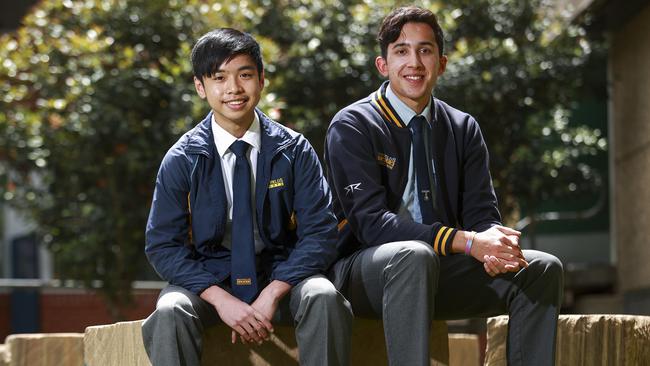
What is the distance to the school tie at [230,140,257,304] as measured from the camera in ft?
12.1

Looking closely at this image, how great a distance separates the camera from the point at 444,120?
13.5 feet

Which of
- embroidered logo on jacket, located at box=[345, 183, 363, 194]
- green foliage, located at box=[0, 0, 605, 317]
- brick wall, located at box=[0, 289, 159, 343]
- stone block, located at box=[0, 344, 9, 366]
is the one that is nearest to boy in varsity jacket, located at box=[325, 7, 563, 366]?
embroidered logo on jacket, located at box=[345, 183, 363, 194]

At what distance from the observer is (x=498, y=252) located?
12.0ft

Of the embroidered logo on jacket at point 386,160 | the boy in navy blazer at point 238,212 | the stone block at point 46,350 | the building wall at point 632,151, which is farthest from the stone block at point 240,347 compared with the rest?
the building wall at point 632,151

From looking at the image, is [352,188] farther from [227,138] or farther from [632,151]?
[632,151]

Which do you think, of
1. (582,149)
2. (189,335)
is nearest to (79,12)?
(582,149)

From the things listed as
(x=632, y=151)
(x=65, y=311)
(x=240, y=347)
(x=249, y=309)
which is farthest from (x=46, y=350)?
(x=632, y=151)

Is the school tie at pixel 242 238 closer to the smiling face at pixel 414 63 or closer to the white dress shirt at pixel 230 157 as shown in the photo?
the white dress shirt at pixel 230 157

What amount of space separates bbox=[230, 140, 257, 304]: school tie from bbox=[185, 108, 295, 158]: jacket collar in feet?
0.31

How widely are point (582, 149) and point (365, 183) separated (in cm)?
622

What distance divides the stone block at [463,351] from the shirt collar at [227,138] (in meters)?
1.87

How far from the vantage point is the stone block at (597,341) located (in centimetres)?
428

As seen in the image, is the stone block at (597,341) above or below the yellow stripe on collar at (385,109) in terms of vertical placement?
below

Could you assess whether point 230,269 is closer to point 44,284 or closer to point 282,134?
point 282,134
